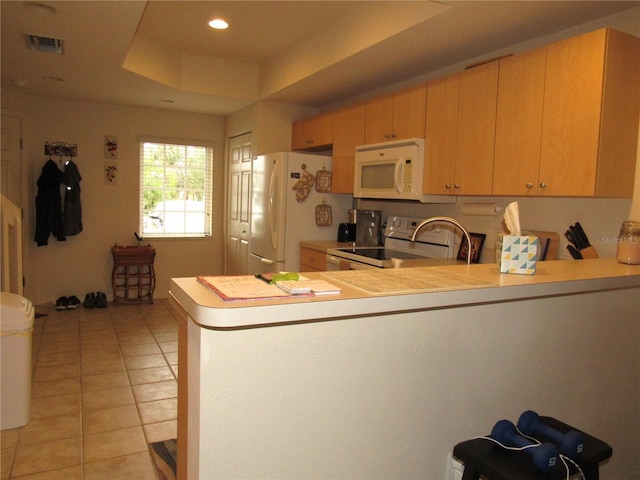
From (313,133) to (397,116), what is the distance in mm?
1302

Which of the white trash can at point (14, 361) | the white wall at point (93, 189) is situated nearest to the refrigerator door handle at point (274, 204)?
the white wall at point (93, 189)

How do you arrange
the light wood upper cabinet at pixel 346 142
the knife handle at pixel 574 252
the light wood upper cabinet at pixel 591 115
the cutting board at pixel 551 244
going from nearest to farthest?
the light wood upper cabinet at pixel 591 115, the knife handle at pixel 574 252, the cutting board at pixel 551 244, the light wood upper cabinet at pixel 346 142

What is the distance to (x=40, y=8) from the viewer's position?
262cm

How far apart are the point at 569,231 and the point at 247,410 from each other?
212 cm

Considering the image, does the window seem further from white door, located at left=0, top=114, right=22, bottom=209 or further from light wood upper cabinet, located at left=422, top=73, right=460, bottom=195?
light wood upper cabinet, located at left=422, top=73, right=460, bottom=195

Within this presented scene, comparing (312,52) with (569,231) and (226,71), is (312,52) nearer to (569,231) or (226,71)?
(226,71)

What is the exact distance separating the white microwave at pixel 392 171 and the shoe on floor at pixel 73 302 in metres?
3.47

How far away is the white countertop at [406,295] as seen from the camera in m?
1.15

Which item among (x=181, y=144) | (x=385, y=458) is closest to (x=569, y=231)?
(x=385, y=458)

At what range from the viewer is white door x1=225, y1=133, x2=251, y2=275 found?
5219 millimetres

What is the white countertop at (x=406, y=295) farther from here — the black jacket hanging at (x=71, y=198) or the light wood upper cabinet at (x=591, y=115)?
the black jacket hanging at (x=71, y=198)

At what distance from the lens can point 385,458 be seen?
59.2 inches

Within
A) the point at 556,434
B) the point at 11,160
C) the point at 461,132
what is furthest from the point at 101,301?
the point at 556,434

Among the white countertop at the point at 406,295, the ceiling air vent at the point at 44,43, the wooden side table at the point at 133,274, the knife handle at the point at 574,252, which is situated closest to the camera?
the white countertop at the point at 406,295
